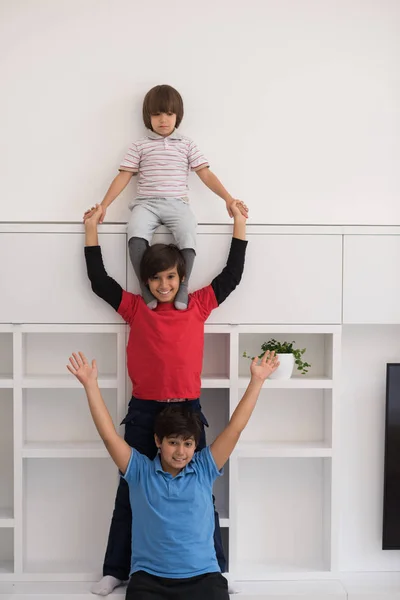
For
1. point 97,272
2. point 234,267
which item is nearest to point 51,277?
point 97,272

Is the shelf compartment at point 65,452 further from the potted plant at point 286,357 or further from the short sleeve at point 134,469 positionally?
the potted plant at point 286,357

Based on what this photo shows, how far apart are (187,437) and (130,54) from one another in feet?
4.50

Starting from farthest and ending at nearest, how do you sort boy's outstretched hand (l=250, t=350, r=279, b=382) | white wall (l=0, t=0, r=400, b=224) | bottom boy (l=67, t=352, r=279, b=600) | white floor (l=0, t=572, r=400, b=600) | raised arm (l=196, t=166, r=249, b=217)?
white wall (l=0, t=0, r=400, b=224) < raised arm (l=196, t=166, r=249, b=217) < white floor (l=0, t=572, r=400, b=600) < boy's outstretched hand (l=250, t=350, r=279, b=382) < bottom boy (l=67, t=352, r=279, b=600)

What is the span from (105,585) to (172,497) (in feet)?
1.39

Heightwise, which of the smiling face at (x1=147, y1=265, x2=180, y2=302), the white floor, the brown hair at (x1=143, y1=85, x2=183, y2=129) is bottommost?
the white floor

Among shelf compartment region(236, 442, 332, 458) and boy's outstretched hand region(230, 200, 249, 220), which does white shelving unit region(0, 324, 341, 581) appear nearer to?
shelf compartment region(236, 442, 332, 458)

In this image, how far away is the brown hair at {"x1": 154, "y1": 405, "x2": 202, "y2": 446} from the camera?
200 centimetres

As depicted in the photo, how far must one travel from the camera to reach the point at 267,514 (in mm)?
2477

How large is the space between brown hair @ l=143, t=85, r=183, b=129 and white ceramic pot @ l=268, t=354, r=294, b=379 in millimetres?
902

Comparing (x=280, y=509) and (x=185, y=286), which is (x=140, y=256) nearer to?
(x=185, y=286)

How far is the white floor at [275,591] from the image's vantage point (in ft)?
7.13

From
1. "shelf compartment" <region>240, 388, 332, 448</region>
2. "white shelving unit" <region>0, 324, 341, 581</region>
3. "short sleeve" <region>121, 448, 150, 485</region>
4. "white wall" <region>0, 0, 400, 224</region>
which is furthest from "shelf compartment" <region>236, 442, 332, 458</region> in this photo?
Answer: "white wall" <region>0, 0, 400, 224</region>

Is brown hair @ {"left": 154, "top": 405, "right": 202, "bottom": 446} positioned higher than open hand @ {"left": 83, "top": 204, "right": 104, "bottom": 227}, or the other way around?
open hand @ {"left": 83, "top": 204, "right": 104, "bottom": 227}

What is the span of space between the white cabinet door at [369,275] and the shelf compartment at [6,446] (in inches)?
48.7
